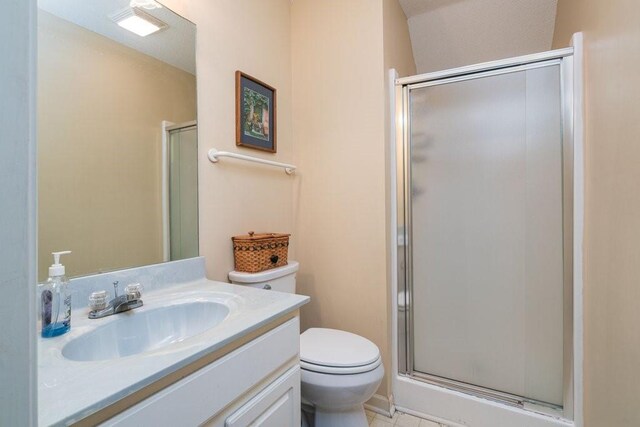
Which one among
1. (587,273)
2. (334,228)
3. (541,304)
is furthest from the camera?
(334,228)

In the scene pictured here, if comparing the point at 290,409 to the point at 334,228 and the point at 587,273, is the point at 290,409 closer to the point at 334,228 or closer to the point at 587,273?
the point at 334,228

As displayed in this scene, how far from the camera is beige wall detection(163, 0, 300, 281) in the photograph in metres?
1.25

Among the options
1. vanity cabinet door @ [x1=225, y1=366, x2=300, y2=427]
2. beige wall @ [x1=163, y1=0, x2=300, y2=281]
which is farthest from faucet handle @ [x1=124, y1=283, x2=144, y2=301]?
vanity cabinet door @ [x1=225, y1=366, x2=300, y2=427]

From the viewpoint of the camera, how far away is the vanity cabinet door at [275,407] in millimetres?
715

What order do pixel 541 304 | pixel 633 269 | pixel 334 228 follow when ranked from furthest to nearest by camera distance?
pixel 334 228 → pixel 541 304 → pixel 633 269

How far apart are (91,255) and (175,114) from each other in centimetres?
59

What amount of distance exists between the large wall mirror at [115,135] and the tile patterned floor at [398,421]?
1.22m

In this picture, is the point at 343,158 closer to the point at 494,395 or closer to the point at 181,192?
the point at 181,192

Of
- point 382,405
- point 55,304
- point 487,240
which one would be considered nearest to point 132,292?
point 55,304

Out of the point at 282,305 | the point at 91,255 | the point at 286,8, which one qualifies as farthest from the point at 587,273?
the point at 286,8

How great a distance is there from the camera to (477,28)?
1969mm

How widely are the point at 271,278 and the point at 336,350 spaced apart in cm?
42

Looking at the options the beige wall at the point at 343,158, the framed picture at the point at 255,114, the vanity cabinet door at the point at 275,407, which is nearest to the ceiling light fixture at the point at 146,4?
the framed picture at the point at 255,114

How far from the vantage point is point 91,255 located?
902 mm
